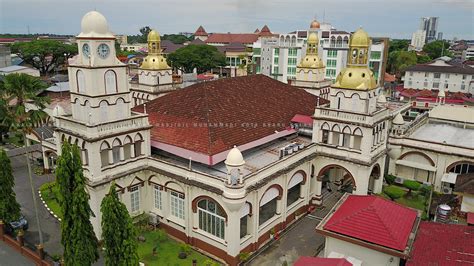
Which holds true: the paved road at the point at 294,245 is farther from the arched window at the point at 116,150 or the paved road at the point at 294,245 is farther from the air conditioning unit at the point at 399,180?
the arched window at the point at 116,150

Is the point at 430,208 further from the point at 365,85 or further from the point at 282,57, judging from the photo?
the point at 282,57

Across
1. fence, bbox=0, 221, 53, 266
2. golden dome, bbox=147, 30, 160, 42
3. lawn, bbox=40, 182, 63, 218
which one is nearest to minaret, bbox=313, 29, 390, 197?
fence, bbox=0, 221, 53, 266

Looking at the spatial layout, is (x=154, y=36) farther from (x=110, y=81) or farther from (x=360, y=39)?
(x=360, y=39)

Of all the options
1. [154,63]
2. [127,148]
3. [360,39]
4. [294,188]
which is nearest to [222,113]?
[127,148]

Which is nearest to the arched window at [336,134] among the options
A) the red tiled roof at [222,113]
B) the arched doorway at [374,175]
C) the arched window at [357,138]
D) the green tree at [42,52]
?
the arched window at [357,138]

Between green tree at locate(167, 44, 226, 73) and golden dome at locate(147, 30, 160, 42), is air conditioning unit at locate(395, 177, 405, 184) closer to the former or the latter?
golden dome at locate(147, 30, 160, 42)
